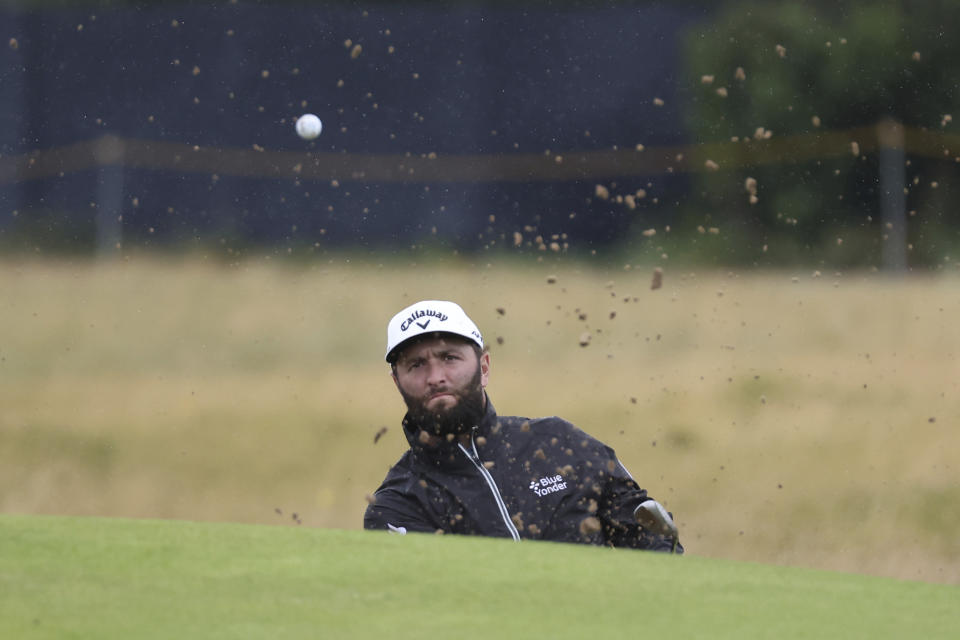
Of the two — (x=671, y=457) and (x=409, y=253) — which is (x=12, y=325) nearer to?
(x=409, y=253)

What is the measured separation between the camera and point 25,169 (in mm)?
15680

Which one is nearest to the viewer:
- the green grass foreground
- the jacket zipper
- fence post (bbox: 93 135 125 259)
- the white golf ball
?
the green grass foreground

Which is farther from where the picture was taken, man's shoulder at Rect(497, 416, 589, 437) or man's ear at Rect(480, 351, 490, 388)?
man's ear at Rect(480, 351, 490, 388)

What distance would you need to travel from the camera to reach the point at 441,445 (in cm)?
414

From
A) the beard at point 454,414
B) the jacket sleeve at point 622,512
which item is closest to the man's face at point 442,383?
the beard at point 454,414

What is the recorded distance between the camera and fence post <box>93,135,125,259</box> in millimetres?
15242

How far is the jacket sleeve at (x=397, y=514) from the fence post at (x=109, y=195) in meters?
11.6

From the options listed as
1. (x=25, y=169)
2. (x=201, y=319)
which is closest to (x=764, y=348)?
(x=201, y=319)

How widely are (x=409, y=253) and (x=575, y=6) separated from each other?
11.7ft

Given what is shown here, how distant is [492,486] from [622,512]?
338 mm

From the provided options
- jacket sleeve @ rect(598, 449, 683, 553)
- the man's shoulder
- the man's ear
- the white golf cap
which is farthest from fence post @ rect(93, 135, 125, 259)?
jacket sleeve @ rect(598, 449, 683, 553)

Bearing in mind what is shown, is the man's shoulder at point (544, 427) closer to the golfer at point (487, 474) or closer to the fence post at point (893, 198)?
the golfer at point (487, 474)

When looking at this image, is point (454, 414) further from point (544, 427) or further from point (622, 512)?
point (622, 512)

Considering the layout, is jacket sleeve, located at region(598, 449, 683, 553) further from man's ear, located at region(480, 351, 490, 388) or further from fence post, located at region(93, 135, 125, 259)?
fence post, located at region(93, 135, 125, 259)
